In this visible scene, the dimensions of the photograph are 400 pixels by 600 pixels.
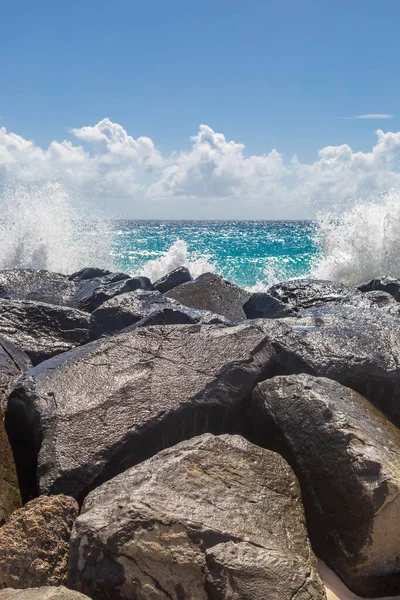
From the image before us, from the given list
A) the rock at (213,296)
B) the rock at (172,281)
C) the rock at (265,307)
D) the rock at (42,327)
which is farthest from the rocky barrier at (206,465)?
the rock at (172,281)

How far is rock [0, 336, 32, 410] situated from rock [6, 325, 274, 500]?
0.16 m

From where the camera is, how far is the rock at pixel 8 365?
324 cm

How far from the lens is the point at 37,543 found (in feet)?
7.02

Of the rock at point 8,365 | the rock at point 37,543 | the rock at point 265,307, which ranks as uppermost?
the rock at point 265,307

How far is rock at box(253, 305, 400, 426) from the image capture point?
3.28 metres

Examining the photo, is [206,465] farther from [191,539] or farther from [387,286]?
[387,286]

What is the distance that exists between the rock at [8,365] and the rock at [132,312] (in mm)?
1150

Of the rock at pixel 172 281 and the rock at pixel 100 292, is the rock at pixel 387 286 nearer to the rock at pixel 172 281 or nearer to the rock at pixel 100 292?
the rock at pixel 172 281

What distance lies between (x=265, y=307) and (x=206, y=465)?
363 centimetres

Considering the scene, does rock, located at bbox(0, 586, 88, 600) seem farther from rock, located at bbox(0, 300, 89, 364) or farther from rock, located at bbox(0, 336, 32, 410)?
rock, located at bbox(0, 300, 89, 364)

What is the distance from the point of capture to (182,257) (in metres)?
15.1

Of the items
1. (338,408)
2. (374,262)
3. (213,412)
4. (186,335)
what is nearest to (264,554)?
(338,408)

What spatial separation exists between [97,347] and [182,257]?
11870 mm

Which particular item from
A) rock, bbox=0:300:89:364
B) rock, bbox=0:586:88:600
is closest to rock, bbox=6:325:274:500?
rock, bbox=0:586:88:600
